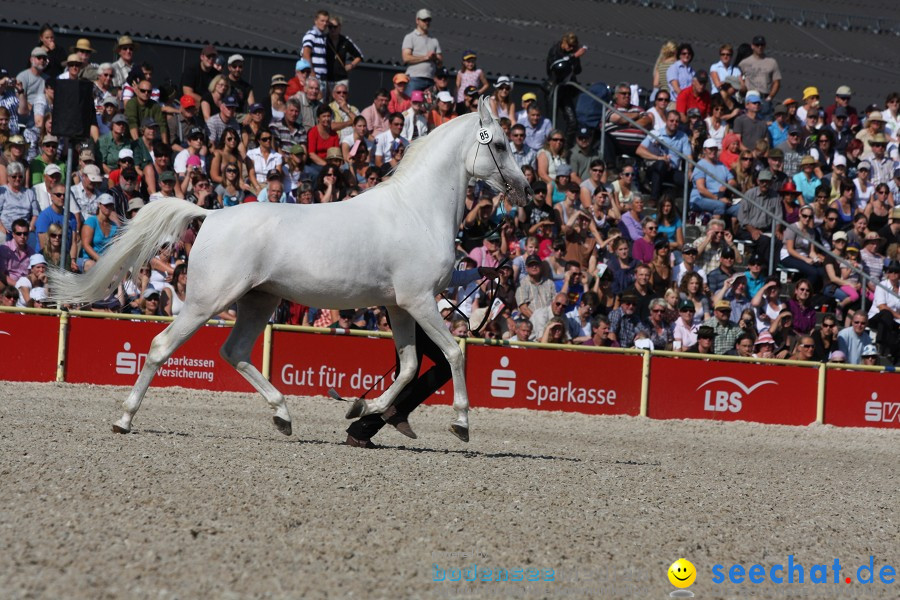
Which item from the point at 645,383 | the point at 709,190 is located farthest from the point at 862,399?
the point at 709,190

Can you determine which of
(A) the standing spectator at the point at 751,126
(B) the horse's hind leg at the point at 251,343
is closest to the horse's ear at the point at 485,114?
(B) the horse's hind leg at the point at 251,343

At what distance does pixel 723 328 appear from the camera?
630 inches

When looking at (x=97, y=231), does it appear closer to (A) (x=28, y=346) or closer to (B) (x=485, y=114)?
(A) (x=28, y=346)

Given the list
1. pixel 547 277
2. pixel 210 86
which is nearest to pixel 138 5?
pixel 210 86

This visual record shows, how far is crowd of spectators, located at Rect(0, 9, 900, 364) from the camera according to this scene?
15133 mm

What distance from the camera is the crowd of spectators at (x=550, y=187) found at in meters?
15.1

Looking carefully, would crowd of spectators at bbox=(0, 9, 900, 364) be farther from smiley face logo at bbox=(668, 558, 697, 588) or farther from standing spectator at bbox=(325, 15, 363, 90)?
smiley face logo at bbox=(668, 558, 697, 588)

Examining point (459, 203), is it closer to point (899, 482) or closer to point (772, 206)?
point (899, 482)

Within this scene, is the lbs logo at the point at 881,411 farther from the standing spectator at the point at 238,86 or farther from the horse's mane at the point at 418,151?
the standing spectator at the point at 238,86

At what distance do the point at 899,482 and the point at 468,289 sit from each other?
320 inches

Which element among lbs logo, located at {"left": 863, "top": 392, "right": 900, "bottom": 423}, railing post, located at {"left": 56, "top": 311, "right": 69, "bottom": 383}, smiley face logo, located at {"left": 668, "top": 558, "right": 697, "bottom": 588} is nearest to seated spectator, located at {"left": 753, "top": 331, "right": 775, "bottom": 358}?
lbs logo, located at {"left": 863, "top": 392, "right": 900, "bottom": 423}

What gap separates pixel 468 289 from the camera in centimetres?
1745

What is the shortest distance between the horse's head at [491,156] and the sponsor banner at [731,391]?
5855 mm

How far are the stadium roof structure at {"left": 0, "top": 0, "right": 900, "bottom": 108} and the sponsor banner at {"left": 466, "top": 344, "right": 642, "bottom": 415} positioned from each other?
7723 mm
